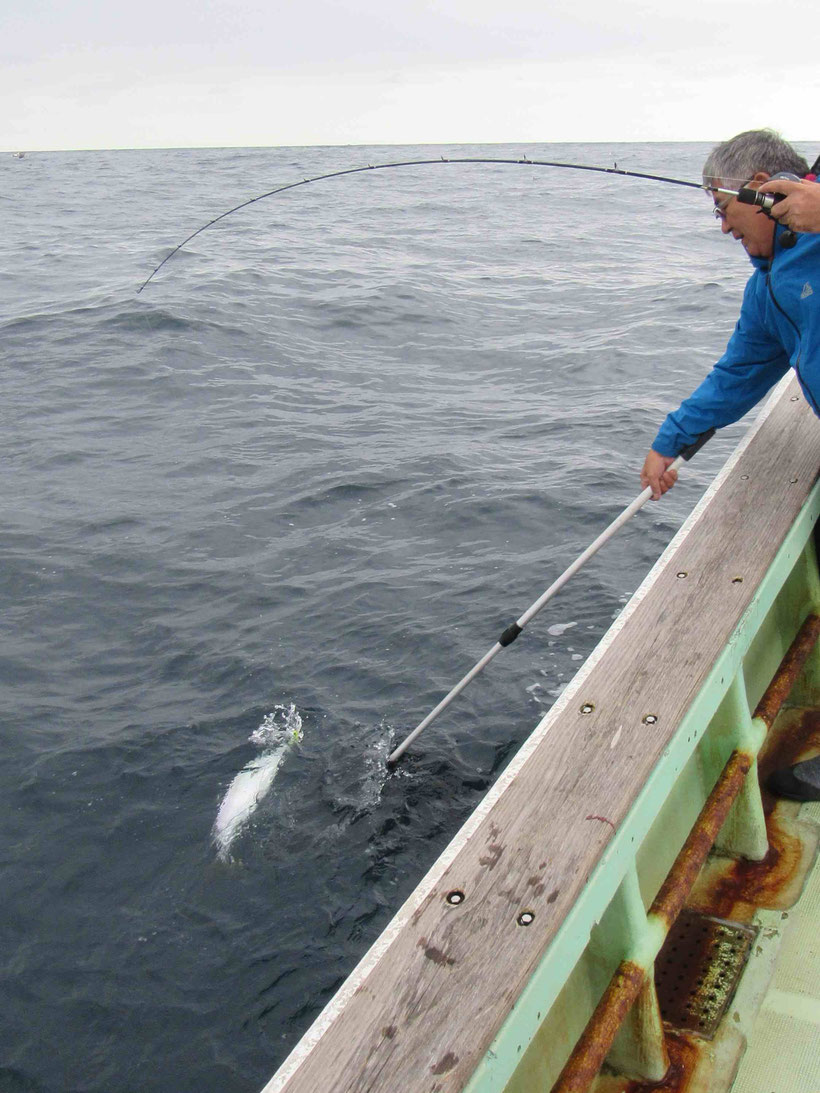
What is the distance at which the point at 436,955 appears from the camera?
185 centimetres

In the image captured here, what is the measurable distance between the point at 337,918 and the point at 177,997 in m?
0.74

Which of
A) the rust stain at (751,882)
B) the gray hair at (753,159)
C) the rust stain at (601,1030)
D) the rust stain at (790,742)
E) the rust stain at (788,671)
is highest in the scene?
the gray hair at (753,159)

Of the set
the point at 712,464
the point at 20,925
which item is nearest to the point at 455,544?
the point at 712,464

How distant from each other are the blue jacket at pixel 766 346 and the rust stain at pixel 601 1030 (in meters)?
1.88

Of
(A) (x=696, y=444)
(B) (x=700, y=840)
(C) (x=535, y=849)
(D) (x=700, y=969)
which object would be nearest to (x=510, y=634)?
(B) (x=700, y=840)

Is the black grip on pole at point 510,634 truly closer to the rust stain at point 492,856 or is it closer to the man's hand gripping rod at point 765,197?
the rust stain at point 492,856

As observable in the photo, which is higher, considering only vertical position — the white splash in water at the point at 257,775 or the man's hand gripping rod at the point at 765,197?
the man's hand gripping rod at the point at 765,197

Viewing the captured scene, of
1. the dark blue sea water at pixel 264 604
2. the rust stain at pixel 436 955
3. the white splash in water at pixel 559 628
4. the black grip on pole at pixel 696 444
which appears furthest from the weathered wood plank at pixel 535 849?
the white splash in water at pixel 559 628

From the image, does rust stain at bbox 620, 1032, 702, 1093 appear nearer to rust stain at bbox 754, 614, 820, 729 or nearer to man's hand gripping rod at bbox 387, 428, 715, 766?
rust stain at bbox 754, 614, 820, 729

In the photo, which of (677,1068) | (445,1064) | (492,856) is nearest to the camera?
(445,1064)

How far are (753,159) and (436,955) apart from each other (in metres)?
2.46

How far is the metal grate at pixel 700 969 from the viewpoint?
2.71 m

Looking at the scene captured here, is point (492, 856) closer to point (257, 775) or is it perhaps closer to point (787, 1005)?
point (787, 1005)

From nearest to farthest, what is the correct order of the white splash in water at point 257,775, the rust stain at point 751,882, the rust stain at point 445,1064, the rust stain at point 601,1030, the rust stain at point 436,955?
the rust stain at point 445,1064 → the rust stain at point 436,955 → the rust stain at point 601,1030 → the rust stain at point 751,882 → the white splash in water at point 257,775
